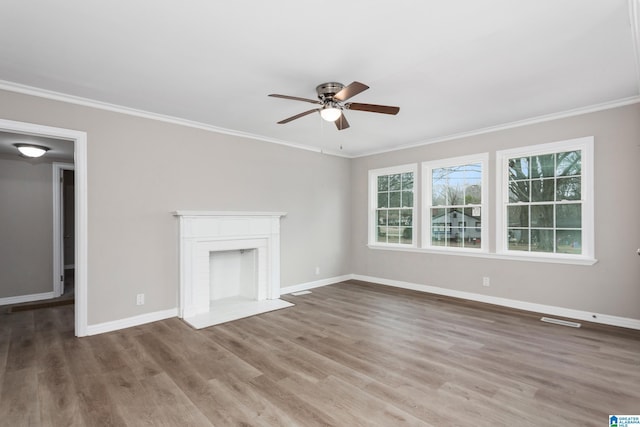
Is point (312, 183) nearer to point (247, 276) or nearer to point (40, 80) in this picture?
point (247, 276)

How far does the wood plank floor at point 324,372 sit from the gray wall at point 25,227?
1239 millimetres

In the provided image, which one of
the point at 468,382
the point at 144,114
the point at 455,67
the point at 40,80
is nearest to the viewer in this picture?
the point at 468,382

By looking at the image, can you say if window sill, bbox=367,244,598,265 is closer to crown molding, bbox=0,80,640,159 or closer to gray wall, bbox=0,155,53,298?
crown molding, bbox=0,80,640,159

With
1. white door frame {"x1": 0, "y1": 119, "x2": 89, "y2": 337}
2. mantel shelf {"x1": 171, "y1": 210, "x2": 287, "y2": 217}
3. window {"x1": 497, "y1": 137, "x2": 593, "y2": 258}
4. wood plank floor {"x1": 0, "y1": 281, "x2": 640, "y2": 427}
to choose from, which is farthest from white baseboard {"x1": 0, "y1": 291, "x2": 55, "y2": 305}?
window {"x1": 497, "y1": 137, "x2": 593, "y2": 258}

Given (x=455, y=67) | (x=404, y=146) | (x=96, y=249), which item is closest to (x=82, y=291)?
(x=96, y=249)

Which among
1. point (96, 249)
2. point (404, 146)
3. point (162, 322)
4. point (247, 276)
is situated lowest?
point (162, 322)

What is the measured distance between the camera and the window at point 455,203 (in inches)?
200

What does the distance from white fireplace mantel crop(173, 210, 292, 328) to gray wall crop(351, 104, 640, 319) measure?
2799 mm

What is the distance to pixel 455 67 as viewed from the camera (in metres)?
2.89

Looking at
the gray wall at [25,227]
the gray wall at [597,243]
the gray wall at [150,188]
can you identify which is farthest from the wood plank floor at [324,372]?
the gray wall at [25,227]

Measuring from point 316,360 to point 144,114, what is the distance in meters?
3.59

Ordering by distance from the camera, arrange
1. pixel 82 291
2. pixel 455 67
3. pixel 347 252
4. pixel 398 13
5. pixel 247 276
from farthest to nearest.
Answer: pixel 347 252 → pixel 247 276 → pixel 82 291 → pixel 455 67 → pixel 398 13

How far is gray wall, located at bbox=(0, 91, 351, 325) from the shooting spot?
147 inches

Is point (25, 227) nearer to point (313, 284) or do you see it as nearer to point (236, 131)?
point (236, 131)
